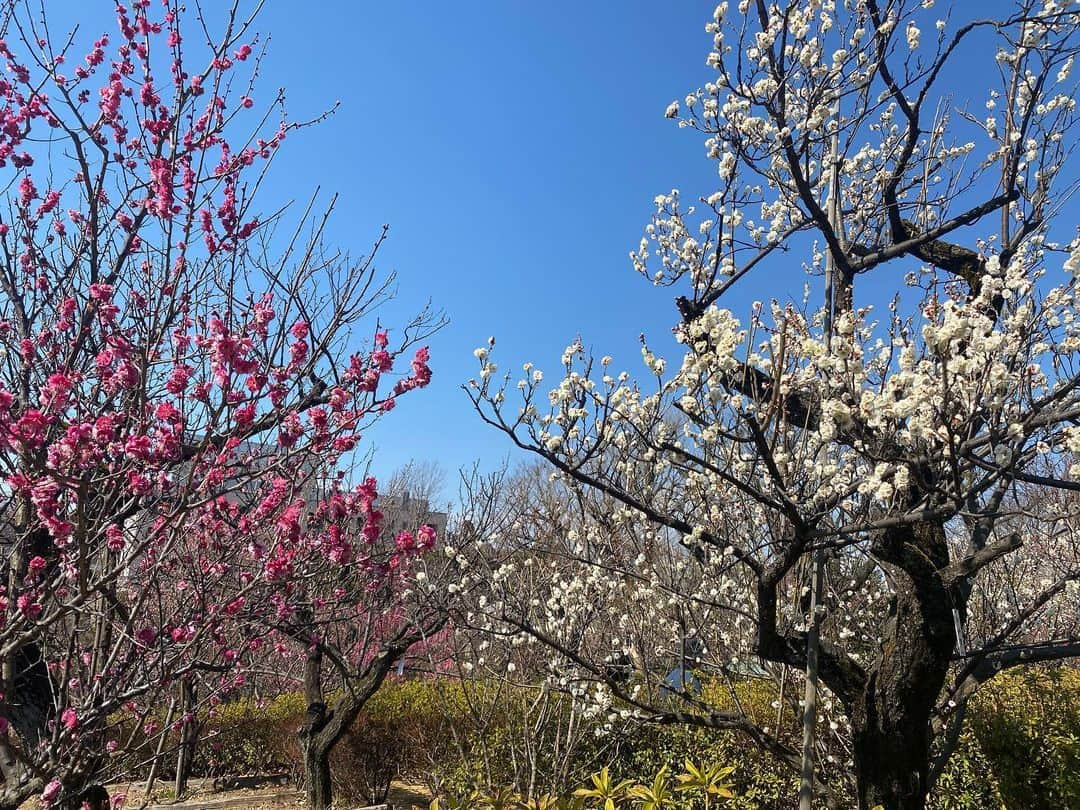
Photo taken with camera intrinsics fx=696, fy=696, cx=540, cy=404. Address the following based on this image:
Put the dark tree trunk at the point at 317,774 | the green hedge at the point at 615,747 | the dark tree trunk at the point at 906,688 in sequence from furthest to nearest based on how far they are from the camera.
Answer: the dark tree trunk at the point at 317,774, the green hedge at the point at 615,747, the dark tree trunk at the point at 906,688

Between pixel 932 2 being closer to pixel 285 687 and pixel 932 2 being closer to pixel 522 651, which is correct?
pixel 522 651

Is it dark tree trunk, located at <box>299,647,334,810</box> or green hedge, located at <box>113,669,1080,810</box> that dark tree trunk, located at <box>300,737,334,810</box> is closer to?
dark tree trunk, located at <box>299,647,334,810</box>

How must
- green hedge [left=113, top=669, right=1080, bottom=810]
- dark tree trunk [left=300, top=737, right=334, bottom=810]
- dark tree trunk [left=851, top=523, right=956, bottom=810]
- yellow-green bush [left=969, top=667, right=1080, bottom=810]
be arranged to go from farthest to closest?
dark tree trunk [left=300, top=737, right=334, bottom=810] < green hedge [left=113, top=669, right=1080, bottom=810] < yellow-green bush [left=969, top=667, right=1080, bottom=810] < dark tree trunk [left=851, top=523, right=956, bottom=810]

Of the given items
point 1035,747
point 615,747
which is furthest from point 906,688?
point 615,747

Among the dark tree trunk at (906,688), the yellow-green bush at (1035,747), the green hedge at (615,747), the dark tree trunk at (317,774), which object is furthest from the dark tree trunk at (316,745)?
the yellow-green bush at (1035,747)

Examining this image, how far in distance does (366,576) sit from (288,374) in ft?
7.66

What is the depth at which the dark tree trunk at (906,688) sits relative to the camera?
328 cm

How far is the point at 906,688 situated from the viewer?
332cm

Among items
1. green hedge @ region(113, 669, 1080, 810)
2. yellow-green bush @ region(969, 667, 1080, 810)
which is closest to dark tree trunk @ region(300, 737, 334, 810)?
green hedge @ region(113, 669, 1080, 810)

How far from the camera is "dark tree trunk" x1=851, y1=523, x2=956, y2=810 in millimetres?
3277

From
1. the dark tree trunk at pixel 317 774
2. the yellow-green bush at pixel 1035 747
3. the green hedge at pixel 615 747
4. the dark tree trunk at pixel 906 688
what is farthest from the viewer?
the dark tree trunk at pixel 317 774

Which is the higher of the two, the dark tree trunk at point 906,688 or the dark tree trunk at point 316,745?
the dark tree trunk at point 906,688

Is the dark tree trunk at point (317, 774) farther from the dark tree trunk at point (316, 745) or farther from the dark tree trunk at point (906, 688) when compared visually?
the dark tree trunk at point (906, 688)

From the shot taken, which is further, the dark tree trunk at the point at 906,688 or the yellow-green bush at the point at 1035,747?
the yellow-green bush at the point at 1035,747
